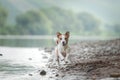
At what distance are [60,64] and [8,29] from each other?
130912 millimetres

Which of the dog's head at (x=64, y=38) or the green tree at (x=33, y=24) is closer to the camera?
the dog's head at (x=64, y=38)

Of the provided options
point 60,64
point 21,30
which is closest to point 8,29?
point 21,30

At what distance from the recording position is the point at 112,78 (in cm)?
1394

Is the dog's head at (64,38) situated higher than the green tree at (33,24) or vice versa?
the green tree at (33,24)

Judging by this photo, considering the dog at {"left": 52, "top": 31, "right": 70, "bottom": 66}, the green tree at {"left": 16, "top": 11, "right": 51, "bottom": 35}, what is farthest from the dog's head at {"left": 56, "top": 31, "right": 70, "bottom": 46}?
the green tree at {"left": 16, "top": 11, "right": 51, "bottom": 35}

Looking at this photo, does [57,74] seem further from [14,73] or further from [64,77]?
[14,73]

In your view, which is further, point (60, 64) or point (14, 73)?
point (60, 64)

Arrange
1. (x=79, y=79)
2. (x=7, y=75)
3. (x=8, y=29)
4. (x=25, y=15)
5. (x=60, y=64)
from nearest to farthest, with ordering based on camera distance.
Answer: (x=79, y=79), (x=7, y=75), (x=60, y=64), (x=8, y=29), (x=25, y=15)

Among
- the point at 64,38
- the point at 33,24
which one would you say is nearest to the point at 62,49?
the point at 64,38

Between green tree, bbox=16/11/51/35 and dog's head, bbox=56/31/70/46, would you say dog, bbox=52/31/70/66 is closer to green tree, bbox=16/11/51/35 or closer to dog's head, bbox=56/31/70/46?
dog's head, bbox=56/31/70/46

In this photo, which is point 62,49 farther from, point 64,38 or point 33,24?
point 33,24

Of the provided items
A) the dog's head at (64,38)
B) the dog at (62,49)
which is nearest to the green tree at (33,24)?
the dog at (62,49)

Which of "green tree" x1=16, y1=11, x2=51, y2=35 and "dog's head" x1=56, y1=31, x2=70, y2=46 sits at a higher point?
"green tree" x1=16, y1=11, x2=51, y2=35

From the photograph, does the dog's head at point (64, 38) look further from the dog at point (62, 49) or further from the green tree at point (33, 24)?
the green tree at point (33, 24)
